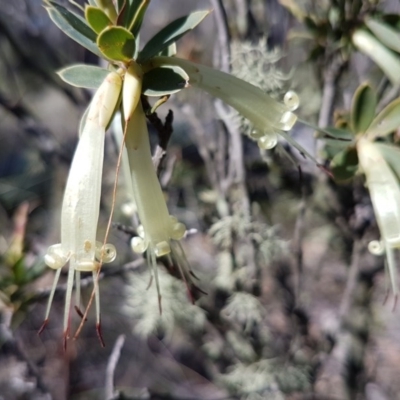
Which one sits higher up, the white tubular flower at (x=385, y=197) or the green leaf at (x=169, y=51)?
the green leaf at (x=169, y=51)

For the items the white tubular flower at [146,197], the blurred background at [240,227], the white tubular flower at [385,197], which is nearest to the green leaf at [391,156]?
the white tubular flower at [385,197]

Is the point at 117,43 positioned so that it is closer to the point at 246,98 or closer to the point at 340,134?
the point at 246,98

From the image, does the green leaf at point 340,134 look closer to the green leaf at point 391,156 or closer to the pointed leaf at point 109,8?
the green leaf at point 391,156

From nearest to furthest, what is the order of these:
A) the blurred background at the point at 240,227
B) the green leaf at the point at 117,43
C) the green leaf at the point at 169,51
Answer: the green leaf at the point at 117,43
the green leaf at the point at 169,51
the blurred background at the point at 240,227

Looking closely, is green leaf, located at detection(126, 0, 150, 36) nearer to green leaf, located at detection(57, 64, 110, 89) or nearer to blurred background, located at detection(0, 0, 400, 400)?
green leaf, located at detection(57, 64, 110, 89)

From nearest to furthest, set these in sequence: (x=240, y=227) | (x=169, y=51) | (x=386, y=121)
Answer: (x=169, y=51)
(x=386, y=121)
(x=240, y=227)

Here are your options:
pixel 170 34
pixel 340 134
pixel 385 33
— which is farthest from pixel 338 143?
pixel 170 34

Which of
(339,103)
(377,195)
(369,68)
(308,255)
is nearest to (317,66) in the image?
(339,103)
